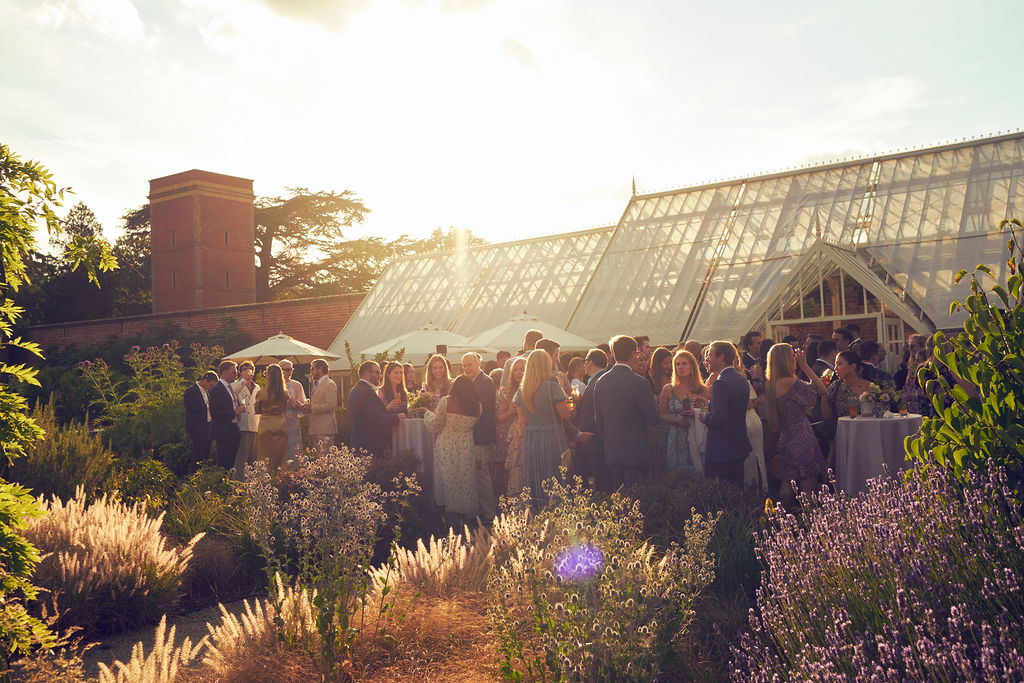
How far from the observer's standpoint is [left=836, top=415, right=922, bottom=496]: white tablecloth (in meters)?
7.38

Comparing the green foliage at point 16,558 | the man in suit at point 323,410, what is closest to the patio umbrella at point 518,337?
the man in suit at point 323,410

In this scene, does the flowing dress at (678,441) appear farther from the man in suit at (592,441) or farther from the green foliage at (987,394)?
the green foliage at (987,394)

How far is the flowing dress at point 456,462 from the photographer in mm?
9047

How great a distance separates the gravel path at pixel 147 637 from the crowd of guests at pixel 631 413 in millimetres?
1399

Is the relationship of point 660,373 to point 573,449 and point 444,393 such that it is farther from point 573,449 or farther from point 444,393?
point 444,393

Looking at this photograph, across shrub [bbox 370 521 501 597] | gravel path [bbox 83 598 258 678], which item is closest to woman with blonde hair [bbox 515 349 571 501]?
shrub [bbox 370 521 501 597]

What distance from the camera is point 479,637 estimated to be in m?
4.61

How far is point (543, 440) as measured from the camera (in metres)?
8.05

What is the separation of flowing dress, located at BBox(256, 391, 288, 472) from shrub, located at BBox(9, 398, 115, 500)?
2580mm

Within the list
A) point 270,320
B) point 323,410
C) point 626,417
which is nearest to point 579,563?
point 626,417

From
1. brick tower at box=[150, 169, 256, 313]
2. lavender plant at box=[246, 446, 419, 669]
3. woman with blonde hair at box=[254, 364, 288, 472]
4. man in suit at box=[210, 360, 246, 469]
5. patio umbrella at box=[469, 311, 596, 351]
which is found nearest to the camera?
lavender plant at box=[246, 446, 419, 669]

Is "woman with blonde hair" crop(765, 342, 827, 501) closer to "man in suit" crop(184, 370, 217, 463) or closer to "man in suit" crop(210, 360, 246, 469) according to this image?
"man in suit" crop(210, 360, 246, 469)

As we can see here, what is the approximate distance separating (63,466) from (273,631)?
16.0ft

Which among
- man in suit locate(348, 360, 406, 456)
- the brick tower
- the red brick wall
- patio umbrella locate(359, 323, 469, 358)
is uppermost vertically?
the brick tower
